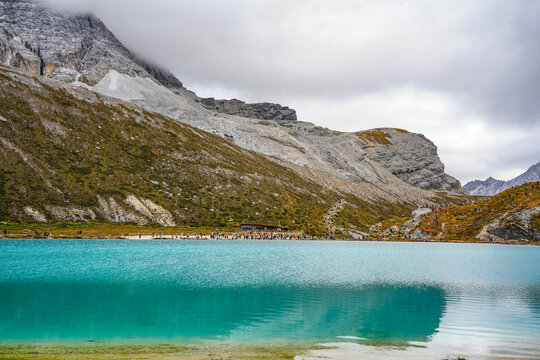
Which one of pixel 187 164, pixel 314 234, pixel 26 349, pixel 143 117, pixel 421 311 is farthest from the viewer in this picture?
pixel 143 117

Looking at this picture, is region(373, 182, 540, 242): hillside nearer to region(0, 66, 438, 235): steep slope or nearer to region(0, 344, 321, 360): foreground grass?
region(0, 66, 438, 235): steep slope

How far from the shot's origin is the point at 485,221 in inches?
5605

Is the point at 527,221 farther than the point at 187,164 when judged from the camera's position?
No

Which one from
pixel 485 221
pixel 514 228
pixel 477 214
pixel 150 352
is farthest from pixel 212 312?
pixel 477 214

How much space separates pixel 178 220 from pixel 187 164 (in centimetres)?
4068

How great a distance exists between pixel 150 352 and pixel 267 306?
12.4 metres

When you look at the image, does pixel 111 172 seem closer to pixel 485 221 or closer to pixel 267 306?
pixel 267 306

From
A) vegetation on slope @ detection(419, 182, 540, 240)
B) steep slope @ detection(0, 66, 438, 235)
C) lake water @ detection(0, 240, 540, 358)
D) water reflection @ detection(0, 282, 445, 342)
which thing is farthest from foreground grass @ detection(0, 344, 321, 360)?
vegetation on slope @ detection(419, 182, 540, 240)

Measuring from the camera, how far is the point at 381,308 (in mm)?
30078

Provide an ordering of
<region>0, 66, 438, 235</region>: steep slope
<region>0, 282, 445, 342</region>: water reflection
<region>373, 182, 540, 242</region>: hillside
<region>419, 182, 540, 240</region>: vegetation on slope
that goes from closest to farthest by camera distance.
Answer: <region>0, 282, 445, 342</region>: water reflection
<region>0, 66, 438, 235</region>: steep slope
<region>373, 182, 540, 242</region>: hillside
<region>419, 182, 540, 240</region>: vegetation on slope

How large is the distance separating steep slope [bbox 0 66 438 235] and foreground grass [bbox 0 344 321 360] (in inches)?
3977

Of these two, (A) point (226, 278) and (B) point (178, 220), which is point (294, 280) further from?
(B) point (178, 220)

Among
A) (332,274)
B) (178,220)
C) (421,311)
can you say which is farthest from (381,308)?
(178,220)

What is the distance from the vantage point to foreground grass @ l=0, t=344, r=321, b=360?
18062mm
